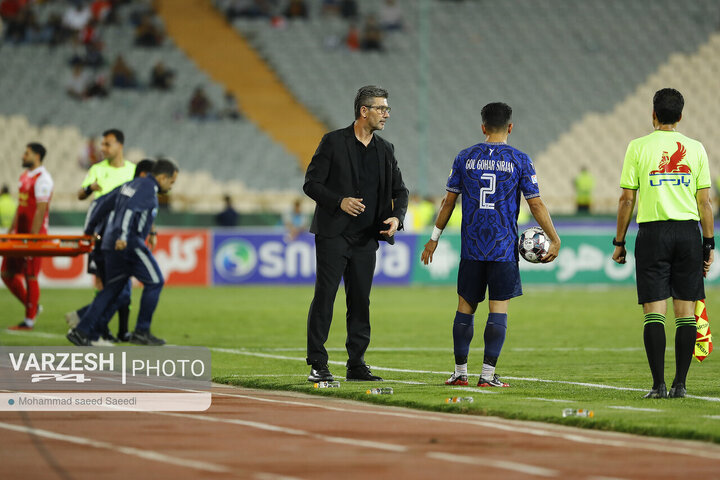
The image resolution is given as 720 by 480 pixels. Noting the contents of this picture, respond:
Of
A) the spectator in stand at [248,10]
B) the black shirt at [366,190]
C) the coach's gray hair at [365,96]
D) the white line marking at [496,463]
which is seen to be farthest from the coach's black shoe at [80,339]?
the spectator in stand at [248,10]

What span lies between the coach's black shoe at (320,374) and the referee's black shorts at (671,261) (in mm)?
2438

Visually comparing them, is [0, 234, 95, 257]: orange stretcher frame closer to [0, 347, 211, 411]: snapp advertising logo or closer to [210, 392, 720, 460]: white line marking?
[0, 347, 211, 411]: snapp advertising logo

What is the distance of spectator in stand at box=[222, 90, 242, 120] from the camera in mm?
35500

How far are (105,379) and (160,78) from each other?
86.1ft

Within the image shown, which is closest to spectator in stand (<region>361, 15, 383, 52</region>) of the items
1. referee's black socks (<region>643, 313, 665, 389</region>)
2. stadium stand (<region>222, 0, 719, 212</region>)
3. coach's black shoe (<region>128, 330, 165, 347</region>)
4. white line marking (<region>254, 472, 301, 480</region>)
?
stadium stand (<region>222, 0, 719, 212</region>)

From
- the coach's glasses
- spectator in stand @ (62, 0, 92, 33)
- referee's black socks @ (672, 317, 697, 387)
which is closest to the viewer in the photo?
referee's black socks @ (672, 317, 697, 387)

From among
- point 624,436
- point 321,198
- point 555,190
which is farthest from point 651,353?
point 555,190

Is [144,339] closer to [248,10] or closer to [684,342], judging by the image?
[684,342]

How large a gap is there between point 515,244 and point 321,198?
1558mm

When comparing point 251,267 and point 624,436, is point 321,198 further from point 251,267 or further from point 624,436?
point 251,267

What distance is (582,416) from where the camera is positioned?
764cm

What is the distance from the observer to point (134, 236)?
13.4 m

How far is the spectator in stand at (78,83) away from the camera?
1369 inches

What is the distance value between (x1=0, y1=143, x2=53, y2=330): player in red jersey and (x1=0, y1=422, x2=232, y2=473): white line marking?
8103 mm
